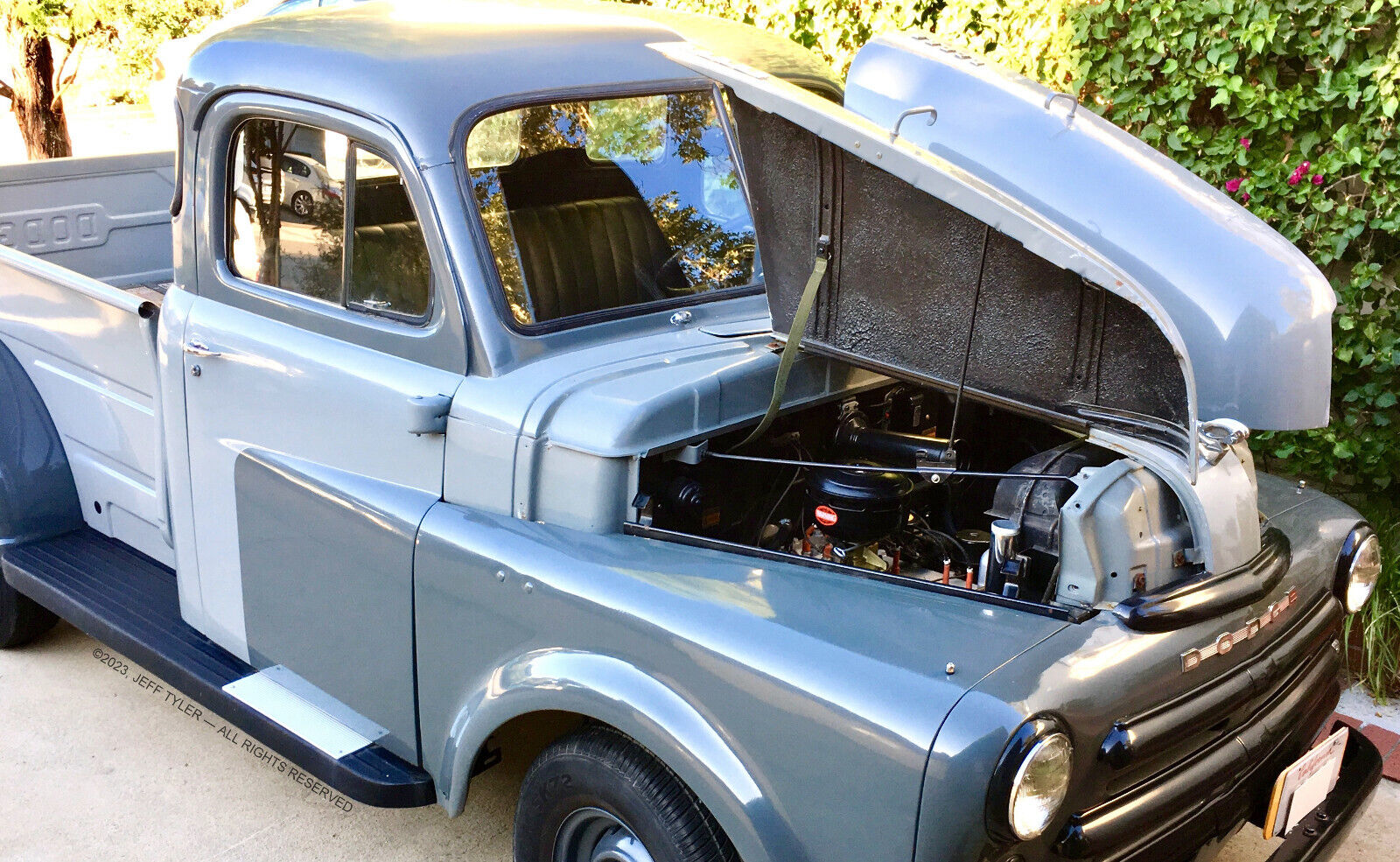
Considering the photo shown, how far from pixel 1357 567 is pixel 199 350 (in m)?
2.85

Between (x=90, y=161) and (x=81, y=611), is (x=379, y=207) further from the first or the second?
(x=90, y=161)

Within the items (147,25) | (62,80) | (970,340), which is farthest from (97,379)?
(62,80)

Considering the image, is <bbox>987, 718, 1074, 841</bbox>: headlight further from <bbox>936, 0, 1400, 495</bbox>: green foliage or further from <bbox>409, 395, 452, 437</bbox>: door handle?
<bbox>936, 0, 1400, 495</bbox>: green foliage

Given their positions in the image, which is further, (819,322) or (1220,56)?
(1220,56)

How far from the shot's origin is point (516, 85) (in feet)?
9.69

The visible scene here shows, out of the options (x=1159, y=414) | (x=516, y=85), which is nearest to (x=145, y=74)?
(x=516, y=85)

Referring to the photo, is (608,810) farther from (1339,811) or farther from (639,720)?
(1339,811)

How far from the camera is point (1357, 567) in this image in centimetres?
271

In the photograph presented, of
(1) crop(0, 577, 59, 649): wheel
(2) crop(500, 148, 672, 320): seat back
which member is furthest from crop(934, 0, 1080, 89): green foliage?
(1) crop(0, 577, 59, 649): wheel

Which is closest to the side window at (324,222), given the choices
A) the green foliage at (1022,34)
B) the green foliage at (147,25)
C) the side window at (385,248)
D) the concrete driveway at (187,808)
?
the side window at (385,248)

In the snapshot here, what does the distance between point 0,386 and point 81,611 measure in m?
0.95

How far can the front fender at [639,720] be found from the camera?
6.75 feet

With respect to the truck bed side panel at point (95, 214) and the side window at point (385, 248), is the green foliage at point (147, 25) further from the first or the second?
the side window at point (385, 248)

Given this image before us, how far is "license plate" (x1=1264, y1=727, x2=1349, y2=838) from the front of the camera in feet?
7.95
